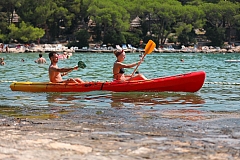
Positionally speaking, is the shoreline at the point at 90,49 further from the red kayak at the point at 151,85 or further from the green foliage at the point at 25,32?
the red kayak at the point at 151,85

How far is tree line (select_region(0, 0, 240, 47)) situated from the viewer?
77375 mm

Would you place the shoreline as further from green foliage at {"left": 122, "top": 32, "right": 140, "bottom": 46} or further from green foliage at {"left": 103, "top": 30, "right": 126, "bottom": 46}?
green foliage at {"left": 122, "top": 32, "right": 140, "bottom": 46}

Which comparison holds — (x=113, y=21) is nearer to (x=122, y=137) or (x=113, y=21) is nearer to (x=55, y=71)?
(x=55, y=71)

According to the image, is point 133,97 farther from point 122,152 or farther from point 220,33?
point 220,33

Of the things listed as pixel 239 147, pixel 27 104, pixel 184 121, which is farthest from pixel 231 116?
pixel 27 104

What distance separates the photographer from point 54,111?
10273 millimetres

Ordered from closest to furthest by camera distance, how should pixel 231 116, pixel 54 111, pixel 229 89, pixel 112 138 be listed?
pixel 112 138 → pixel 231 116 → pixel 54 111 → pixel 229 89

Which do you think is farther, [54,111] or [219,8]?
[219,8]

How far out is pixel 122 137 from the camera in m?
6.91

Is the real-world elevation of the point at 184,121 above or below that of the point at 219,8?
below

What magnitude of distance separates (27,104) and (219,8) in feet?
242

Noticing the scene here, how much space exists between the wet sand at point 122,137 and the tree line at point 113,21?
6707 centimetres

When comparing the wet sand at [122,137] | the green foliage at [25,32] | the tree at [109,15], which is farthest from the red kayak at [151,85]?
the tree at [109,15]

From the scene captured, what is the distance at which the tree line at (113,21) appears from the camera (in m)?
77.4
